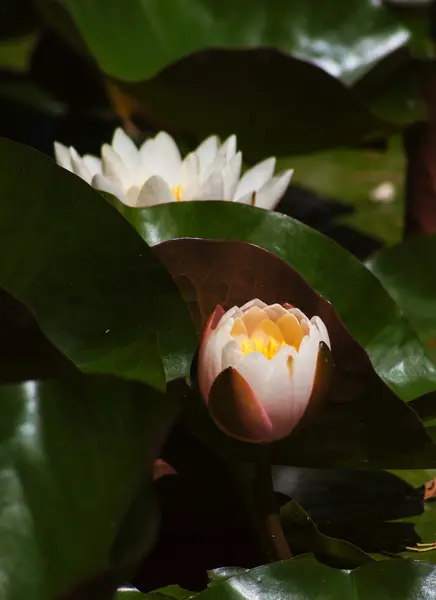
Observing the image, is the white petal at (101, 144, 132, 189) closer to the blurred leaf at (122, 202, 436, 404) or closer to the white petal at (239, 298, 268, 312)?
the blurred leaf at (122, 202, 436, 404)

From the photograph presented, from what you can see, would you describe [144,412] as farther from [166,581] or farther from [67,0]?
[67,0]

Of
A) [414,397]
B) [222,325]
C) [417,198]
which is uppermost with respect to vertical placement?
[222,325]

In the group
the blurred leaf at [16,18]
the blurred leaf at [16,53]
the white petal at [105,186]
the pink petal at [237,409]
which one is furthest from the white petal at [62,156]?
the blurred leaf at [16,53]

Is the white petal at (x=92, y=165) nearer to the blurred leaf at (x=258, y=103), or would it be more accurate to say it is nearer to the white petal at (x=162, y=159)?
the white petal at (x=162, y=159)

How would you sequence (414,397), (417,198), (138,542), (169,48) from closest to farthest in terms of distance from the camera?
(138,542) < (414,397) < (417,198) < (169,48)

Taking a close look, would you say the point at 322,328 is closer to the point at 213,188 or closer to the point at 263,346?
the point at 263,346

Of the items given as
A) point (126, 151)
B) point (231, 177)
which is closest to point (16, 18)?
point (126, 151)

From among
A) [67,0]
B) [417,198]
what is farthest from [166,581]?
[67,0]
